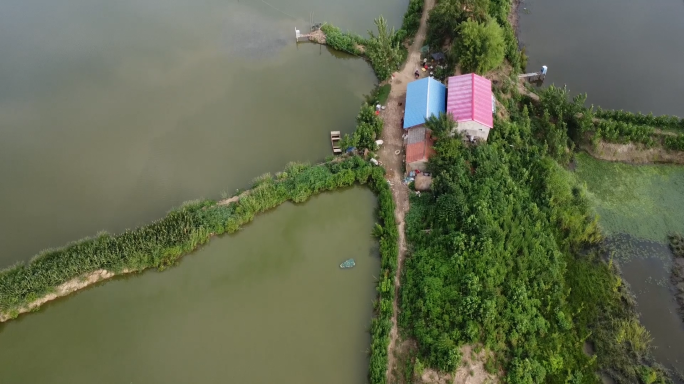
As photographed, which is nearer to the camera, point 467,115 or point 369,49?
point 467,115

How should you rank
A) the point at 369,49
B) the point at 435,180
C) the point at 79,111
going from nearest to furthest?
1. the point at 435,180
2. the point at 79,111
3. the point at 369,49

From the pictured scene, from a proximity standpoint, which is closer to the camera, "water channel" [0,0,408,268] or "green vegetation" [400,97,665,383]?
"green vegetation" [400,97,665,383]

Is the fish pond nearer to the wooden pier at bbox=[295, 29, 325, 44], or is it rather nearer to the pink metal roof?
the pink metal roof

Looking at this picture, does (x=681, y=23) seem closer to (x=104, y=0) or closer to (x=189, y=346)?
(x=189, y=346)

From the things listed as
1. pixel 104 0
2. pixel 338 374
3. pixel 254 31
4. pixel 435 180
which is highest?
pixel 104 0

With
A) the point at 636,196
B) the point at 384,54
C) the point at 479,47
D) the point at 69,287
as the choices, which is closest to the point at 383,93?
the point at 384,54

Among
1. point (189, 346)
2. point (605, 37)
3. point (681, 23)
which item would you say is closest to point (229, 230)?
point (189, 346)

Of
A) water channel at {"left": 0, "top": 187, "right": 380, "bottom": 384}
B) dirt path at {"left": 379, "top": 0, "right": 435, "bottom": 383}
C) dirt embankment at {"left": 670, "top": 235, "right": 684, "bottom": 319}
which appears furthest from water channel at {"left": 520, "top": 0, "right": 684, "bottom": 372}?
water channel at {"left": 0, "top": 187, "right": 380, "bottom": 384}
